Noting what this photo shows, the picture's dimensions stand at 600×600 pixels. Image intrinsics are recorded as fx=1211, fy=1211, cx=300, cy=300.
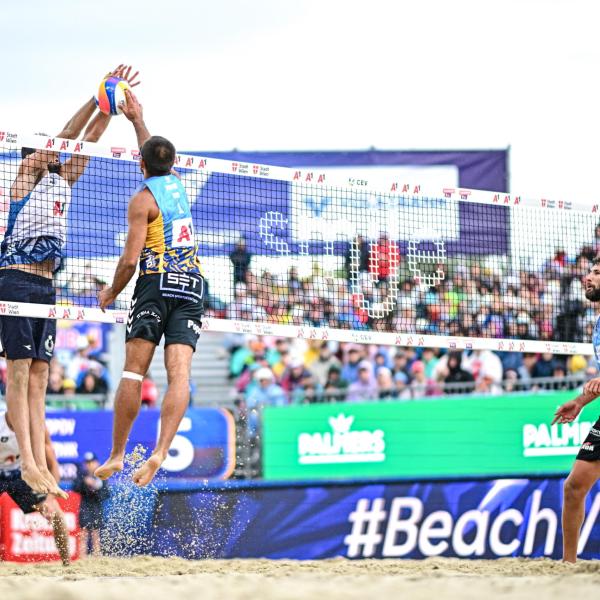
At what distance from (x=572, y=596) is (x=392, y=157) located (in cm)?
1502

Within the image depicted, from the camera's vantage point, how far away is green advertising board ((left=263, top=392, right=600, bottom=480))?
14297mm

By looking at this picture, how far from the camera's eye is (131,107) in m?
9.34

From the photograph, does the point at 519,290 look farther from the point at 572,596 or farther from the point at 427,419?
the point at 572,596

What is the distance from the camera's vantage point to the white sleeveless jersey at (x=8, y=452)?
11141 millimetres

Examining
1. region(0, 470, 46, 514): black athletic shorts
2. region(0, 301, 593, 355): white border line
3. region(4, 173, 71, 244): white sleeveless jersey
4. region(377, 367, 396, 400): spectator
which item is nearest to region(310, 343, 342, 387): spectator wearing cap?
region(377, 367, 396, 400): spectator

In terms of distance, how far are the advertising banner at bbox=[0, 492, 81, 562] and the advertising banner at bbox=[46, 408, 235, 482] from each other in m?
1.43

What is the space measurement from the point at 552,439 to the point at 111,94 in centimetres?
735

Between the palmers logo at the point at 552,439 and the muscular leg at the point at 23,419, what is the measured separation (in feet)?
22.2

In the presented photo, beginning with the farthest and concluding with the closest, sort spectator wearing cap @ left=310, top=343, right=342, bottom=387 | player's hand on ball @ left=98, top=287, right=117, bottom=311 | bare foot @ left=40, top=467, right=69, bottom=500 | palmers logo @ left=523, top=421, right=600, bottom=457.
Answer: spectator wearing cap @ left=310, top=343, right=342, bottom=387, palmers logo @ left=523, top=421, right=600, bottom=457, bare foot @ left=40, top=467, right=69, bottom=500, player's hand on ball @ left=98, top=287, right=117, bottom=311

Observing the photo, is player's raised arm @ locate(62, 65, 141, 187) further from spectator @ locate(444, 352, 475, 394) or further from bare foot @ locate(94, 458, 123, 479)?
spectator @ locate(444, 352, 475, 394)

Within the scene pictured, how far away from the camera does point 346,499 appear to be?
12883 mm

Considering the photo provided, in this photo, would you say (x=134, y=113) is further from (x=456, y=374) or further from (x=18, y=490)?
(x=456, y=374)

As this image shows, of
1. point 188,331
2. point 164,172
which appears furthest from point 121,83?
point 188,331

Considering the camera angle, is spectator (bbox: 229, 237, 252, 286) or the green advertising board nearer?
spectator (bbox: 229, 237, 252, 286)
